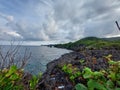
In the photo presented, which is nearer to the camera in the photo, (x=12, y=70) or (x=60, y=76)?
(x=12, y=70)

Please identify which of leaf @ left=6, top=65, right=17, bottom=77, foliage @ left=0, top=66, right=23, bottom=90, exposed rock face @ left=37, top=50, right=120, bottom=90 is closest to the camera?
leaf @ left=6, top=65, right=17, bottom=77

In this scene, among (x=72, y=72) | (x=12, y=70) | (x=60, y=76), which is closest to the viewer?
(x=12, y=70)

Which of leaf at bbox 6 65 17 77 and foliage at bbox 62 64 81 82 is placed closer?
leaf at bbox 6 65 17 77

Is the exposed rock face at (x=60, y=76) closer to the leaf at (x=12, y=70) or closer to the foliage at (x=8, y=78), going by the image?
the foliage at (x=8, y=78)

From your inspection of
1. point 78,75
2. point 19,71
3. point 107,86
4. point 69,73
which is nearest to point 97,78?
point 107,86

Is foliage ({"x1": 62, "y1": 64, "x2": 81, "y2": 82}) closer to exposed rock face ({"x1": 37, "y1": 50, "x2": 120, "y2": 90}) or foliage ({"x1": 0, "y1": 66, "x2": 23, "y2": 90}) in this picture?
exposed rock face ({"x1": 37, "y1": 50, "x2": 120, "y2": 90})

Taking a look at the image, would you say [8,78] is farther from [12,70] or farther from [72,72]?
[72,72]

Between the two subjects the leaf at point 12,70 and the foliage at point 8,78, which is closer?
the leaf at point 12,70

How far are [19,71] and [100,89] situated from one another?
1.77 metres

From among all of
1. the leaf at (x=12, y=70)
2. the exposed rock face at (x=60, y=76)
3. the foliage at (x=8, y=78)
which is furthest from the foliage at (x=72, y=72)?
the leaf at (x=12, y=70)

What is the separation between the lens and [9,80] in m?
4.05

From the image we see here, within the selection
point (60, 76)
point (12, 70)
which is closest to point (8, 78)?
point (12, 70)

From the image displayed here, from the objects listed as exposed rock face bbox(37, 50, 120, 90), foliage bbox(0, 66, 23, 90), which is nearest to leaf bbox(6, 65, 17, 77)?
foliage bbox(0, 66, 23, 90)

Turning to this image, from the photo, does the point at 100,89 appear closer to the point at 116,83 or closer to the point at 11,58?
the point at 116,83
